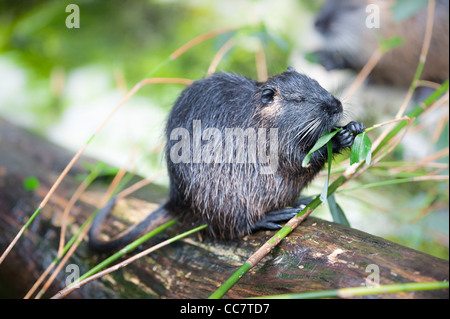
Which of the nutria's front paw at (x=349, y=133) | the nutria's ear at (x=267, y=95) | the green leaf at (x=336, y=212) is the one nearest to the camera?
the nutria's front paw at (x=349, y=133)

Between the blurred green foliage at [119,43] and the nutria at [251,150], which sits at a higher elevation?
the blurred green foliage at [119,43]

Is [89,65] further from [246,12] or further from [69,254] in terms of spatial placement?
[69,254]

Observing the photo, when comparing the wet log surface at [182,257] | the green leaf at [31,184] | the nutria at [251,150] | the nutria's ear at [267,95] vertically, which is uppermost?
the nutria's ear at [267,95]

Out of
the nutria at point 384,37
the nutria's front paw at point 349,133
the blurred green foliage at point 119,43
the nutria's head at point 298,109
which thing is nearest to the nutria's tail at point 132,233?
the nutria's head at point 298,109

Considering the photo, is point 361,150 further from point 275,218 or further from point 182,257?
point 182,257

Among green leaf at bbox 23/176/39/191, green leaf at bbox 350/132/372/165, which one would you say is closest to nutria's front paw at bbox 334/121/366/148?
green leaf at bbox 350/132/372/165

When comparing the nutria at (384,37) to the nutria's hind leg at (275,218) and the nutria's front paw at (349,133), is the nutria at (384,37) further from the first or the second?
the nutria's hind leg at (275,218)

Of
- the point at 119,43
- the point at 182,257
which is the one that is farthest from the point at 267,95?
the point at 119,43
